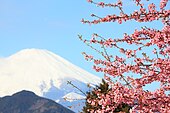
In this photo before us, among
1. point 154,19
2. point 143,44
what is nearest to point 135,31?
point 143,44

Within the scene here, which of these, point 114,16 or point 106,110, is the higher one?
point 114,16

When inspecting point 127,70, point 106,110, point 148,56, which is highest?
point 148,56

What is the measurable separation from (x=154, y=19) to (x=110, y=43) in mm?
1607

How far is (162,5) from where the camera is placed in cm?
891

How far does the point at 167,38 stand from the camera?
8.35m

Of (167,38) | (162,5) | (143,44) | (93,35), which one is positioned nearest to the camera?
(167,38)

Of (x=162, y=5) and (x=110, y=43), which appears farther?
(x=110, y=43)

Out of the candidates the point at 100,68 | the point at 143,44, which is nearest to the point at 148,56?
the point at 143,44

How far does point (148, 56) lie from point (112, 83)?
1.13m

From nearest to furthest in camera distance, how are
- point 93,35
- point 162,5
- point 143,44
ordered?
1. point 162,5
2. point 143,44
3. point 93,35

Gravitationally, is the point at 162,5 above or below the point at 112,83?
above

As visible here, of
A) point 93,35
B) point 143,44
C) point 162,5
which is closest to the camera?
point 162,5

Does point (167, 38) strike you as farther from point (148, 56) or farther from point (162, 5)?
point (148, 56)

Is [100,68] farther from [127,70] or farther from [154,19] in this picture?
[154,19]
